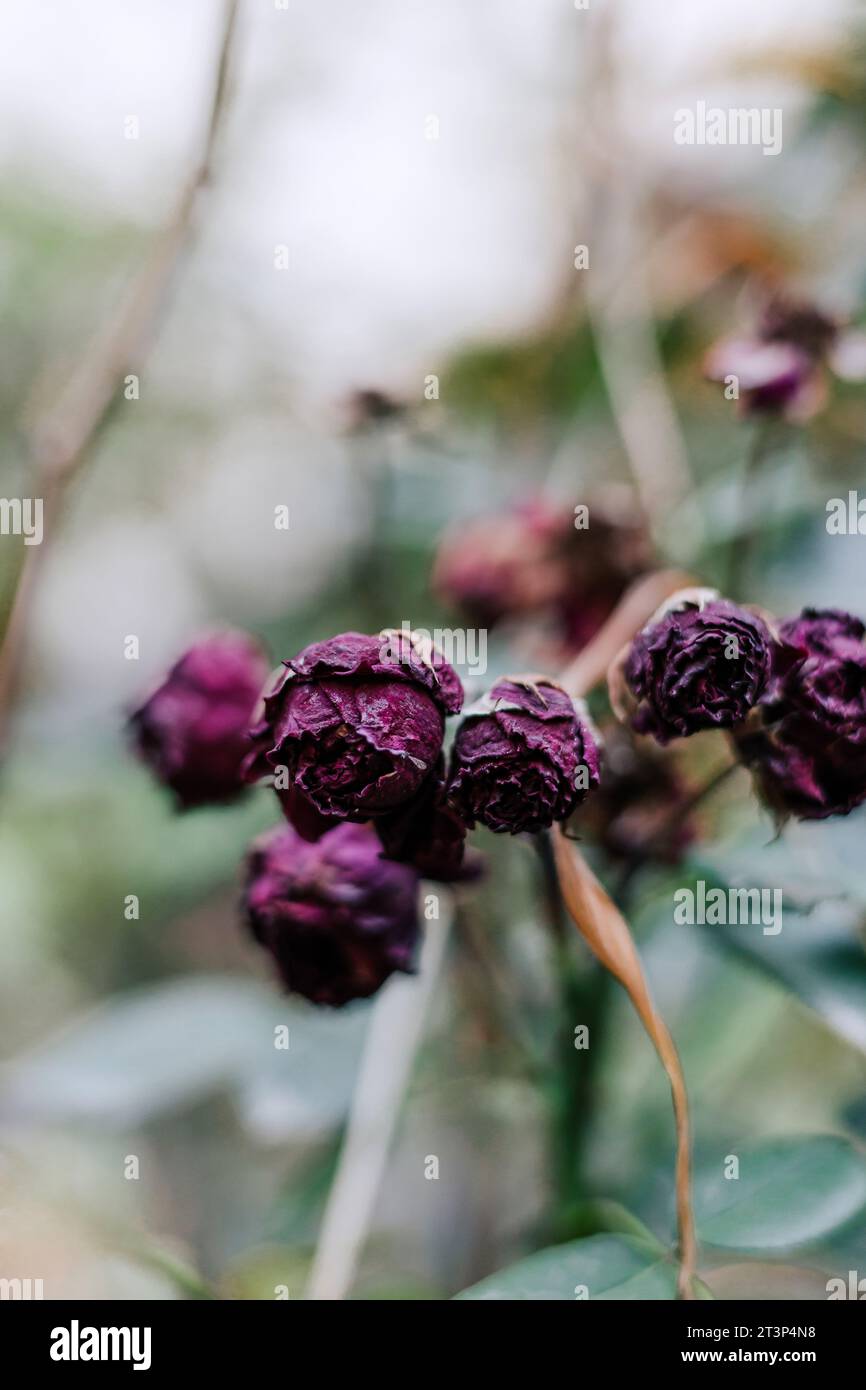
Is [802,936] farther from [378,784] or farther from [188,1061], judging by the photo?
[188,1061]

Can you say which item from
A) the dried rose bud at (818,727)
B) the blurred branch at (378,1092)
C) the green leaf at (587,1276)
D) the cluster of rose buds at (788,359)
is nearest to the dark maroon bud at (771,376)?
the cluster of rose buds at (788,359)

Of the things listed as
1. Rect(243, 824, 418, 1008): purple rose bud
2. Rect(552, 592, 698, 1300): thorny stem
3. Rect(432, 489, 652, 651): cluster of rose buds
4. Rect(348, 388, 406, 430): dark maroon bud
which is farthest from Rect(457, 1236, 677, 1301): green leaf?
Rect(348, 388, 406, 430): dark maroon bud

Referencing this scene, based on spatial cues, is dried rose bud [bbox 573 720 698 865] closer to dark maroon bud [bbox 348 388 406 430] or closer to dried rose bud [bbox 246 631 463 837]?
dried rose bud [bbox 246 631 463 837]

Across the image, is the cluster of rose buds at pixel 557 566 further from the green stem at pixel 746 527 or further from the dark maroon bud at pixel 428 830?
the dark maroon bud at pixel 428 830

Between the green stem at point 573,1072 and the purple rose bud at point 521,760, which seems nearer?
the purple rose bud at point 521,760

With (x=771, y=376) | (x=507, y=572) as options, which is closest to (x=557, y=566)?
(x=507, y=572)

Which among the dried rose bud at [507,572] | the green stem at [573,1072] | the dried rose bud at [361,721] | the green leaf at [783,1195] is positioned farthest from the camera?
the dried rose bud at [507,572]
